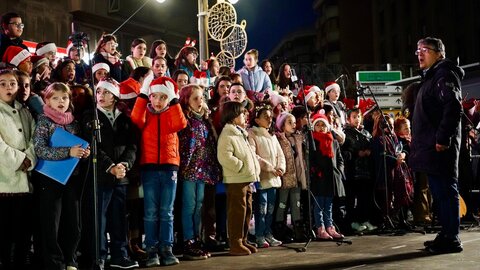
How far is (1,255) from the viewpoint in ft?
17.7

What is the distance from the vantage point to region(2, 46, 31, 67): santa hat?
6.81 meters

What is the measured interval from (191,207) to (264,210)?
124cm

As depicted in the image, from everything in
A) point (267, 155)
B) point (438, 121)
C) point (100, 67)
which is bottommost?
point (267, 155)

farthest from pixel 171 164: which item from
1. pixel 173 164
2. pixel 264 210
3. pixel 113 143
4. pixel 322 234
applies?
pixel 322 234

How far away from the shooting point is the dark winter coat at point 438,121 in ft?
20.7

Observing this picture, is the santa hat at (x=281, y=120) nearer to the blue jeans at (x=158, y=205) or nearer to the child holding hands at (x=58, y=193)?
the blue jeans at (x=158, y=205)

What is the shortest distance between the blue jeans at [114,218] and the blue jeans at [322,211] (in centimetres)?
295

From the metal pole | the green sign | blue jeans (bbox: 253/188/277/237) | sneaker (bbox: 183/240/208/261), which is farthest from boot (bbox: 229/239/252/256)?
the green sign

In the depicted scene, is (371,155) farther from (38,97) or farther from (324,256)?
(38,97)

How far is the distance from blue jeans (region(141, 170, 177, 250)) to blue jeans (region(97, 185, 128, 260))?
0.25m

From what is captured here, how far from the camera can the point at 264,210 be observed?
24.5 ft

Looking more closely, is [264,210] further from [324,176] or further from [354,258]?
[354,258]

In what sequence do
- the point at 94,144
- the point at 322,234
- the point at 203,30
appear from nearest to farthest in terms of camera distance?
the point at 94,144
the point at 322,234
the point at 203,30

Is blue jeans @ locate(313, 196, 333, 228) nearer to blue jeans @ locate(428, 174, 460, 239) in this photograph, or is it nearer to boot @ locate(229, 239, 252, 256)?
boot @ locate(229, 239, 252, 256)
